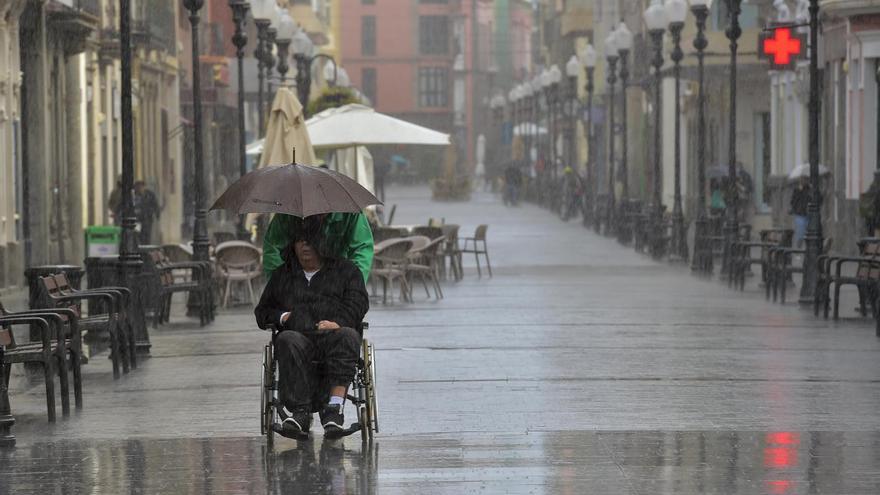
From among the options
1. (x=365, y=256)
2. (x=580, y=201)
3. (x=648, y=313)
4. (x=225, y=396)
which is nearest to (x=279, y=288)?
(x=365, y=256)

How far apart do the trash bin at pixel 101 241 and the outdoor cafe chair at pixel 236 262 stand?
4.51 metres

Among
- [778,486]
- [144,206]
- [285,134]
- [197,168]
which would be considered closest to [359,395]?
[778,486]

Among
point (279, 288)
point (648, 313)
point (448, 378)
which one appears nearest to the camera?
point (279, 288)

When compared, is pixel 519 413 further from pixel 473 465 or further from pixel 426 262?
pixel 426 262

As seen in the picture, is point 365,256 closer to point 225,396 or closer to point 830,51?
point 225,396

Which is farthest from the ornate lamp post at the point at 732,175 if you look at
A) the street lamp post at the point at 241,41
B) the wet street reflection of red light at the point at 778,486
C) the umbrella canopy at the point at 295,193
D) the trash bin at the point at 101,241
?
the wet street reflection of red light at the point at 778,486

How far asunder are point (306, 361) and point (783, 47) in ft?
80.8

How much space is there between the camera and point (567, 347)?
58.7ft

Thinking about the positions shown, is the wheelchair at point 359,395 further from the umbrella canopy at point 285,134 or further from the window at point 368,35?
the window at point 368,35

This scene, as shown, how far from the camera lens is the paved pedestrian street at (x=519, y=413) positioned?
10312 millimetres

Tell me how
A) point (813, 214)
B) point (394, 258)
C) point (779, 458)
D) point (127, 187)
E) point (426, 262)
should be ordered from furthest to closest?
1. point (426, 262)
2. point (394, 258)
3. point (813, 214)
4. point (127, 187)
5. point (779, 458)

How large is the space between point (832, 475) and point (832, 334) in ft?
30.3

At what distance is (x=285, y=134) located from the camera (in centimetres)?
2531

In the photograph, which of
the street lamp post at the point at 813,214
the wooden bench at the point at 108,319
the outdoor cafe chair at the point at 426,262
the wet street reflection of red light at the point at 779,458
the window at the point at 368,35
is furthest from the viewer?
the window at the point at 368,35
